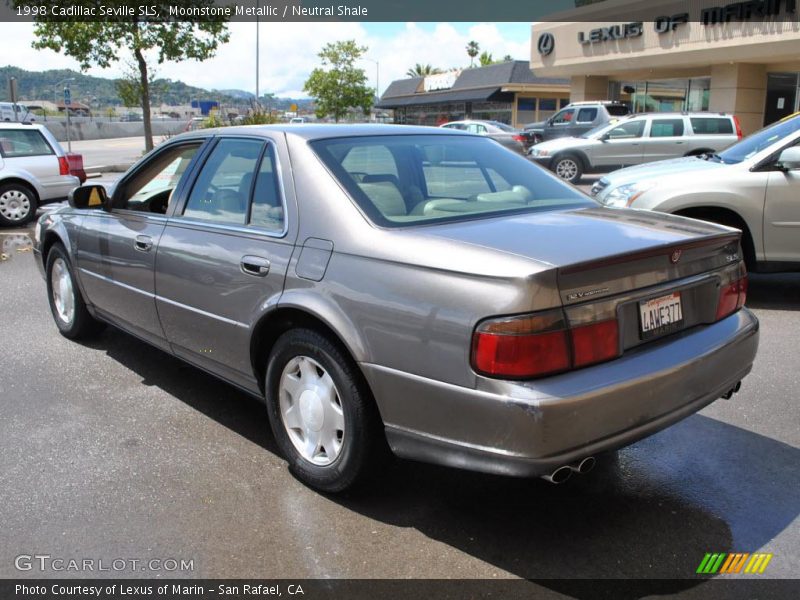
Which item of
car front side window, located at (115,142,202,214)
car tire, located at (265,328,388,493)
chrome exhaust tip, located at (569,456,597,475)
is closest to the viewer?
chrome exhaust tip, located at (569,456,597,475)

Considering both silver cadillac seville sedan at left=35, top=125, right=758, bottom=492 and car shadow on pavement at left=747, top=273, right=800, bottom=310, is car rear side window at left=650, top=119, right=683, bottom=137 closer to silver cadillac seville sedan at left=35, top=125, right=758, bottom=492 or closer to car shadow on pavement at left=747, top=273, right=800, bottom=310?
car shadow on pavement at left=747, top=273, right=800, bottom=310

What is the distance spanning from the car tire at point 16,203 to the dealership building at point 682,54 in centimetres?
2082

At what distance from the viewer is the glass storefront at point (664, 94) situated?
27.6 metres

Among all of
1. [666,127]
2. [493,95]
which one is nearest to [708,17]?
[666,127]

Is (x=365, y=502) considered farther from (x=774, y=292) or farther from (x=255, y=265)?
(x=774, y=292)

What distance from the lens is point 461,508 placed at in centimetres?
326

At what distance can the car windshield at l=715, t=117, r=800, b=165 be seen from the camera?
6.69 metres

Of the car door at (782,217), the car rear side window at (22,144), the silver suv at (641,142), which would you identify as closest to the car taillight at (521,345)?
the car door at (782,217)

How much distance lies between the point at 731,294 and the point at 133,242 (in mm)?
3332

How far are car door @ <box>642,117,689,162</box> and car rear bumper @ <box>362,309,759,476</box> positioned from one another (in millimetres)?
Answer: 16408

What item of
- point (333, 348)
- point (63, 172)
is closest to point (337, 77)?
point (63, 172)

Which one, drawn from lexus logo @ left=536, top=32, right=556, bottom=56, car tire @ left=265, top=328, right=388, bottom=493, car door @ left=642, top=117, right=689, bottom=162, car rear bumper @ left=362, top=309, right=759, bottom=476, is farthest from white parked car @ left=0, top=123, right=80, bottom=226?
lexus logo @ left=536, top=32, right=556, bottom=56

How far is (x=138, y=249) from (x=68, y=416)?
106 centimetres

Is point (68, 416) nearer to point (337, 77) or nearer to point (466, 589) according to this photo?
point (466, 589)
